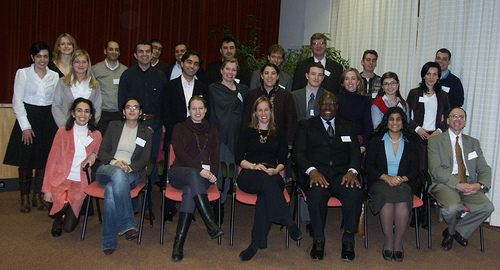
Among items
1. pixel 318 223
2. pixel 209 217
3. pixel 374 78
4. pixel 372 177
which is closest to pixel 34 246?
pixel 209 217

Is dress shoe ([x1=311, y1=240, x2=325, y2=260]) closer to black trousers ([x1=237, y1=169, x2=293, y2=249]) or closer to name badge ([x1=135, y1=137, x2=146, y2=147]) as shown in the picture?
black trousers ([x1=237, y1=169, x2=293, y2=249])

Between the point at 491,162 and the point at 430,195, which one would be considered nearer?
the point at 430,195

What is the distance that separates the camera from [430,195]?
407 centimetres

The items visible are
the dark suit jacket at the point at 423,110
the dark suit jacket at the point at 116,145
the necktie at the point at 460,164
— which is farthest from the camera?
the dark suit jacket at the point at 423,110

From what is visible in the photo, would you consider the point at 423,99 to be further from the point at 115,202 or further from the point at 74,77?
the point at 74,77

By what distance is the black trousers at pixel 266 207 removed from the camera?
346 centimetres

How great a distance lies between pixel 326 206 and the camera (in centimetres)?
363

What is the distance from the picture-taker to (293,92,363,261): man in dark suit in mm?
3574

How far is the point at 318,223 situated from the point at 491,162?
2.56m

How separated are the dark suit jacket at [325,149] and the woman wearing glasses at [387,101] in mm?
518

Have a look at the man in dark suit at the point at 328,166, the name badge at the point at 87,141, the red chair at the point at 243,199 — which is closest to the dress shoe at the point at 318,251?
the man in dark suit at the point at 328,166

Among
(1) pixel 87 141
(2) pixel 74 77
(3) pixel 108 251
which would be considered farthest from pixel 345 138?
(2) pixel 74 77

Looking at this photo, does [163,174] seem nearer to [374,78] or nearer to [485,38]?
[374,78]

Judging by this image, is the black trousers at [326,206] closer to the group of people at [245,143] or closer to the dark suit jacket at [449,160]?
the group of people at [245,143]
